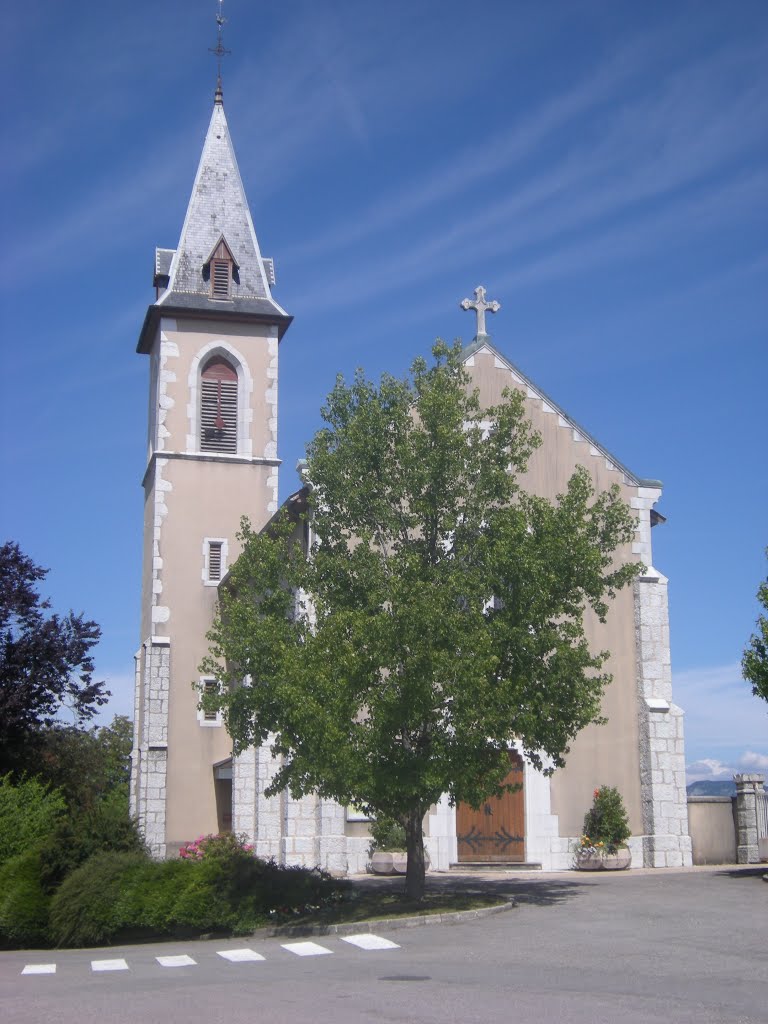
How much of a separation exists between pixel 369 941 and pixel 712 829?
12509mm

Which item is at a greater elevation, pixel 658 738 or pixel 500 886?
pixel 658 738

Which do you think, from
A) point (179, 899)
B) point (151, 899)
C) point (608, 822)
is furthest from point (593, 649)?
point (151, 899)

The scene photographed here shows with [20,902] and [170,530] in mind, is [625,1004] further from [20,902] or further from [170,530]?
[170,530]

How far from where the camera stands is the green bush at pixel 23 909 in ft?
58.3

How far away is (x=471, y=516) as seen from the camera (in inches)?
710

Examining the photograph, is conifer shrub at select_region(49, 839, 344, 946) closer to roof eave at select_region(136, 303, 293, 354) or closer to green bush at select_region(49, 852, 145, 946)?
green bush at select_region(49, 852, 145, 946)

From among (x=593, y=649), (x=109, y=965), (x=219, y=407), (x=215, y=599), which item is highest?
(x=219, y=407)

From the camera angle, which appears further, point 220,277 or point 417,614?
point 220,277

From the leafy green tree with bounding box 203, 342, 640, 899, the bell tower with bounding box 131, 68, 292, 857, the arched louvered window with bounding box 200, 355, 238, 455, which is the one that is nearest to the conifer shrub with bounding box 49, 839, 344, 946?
the leafy green tree with bounding box 203, 342, 640, 899

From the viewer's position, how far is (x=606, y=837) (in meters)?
23.0

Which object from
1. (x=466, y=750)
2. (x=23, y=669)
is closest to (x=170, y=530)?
(x=23, y=669)

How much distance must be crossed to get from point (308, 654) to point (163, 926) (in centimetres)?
440

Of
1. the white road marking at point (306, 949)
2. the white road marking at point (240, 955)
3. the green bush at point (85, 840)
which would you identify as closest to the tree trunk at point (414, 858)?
the white road marking at point (306, 949)

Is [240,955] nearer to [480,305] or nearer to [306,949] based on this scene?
[306,949]
